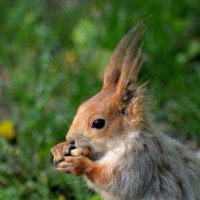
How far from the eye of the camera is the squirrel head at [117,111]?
396 centimetres

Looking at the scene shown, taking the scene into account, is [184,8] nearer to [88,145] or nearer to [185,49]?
[185,49]

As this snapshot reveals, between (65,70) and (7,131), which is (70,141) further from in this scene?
(65,70)

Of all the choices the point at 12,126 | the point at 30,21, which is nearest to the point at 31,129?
the point at 12,126

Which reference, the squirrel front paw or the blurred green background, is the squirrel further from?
the blurred green background

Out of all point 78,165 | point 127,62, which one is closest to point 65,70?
point 127,62

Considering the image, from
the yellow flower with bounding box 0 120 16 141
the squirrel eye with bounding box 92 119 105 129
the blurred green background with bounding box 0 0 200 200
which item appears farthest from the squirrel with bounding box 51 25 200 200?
the yellow flower with bounding box 0 120 16 141

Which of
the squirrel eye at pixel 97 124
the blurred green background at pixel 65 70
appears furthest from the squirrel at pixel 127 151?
the blurred green background at pixel 65 70

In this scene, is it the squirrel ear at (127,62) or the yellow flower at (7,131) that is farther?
the yellow flower at (7,131)

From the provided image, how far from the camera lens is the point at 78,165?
3896mm

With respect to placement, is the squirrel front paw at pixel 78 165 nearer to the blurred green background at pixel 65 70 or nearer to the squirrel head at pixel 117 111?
the squirrel head at pixel 117 111

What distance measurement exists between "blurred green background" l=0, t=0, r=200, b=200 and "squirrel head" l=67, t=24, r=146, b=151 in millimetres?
652

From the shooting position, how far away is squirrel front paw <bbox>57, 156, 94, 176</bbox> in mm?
3896

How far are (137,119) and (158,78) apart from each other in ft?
6.82

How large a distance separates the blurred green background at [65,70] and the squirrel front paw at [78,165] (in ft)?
2.03
